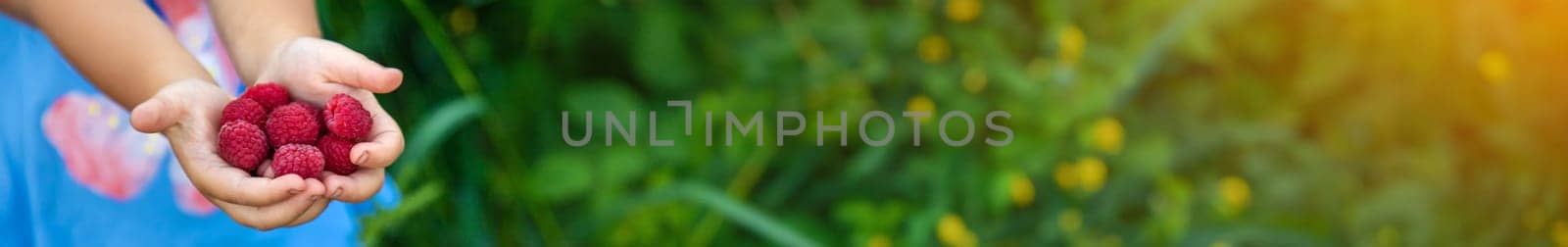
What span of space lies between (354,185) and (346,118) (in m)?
0.03

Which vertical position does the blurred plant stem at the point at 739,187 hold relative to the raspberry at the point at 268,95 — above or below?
above

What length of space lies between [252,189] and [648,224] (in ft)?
1.27

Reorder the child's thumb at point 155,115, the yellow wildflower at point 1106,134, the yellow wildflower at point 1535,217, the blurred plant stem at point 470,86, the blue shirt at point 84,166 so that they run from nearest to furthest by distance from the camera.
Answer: the child's thumb at point 155,115, the blue shirt at point 84,166, the blurred plant stem at point 470,86, the yellow wildflower at point 1106,134, the yellow wildflower at point 1535,217

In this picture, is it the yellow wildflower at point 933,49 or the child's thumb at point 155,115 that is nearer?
the child's thumb at point 155,115

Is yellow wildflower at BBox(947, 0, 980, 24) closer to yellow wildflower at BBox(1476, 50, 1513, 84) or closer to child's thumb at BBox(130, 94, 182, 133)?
yellow wildflower at BBox(1476, 50, 1513, 84)

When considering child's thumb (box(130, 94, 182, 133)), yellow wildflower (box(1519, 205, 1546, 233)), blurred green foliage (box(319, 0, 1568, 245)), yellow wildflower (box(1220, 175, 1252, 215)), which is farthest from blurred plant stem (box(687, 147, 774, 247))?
yellow wildflower (box(1519, 205, 1546, 233))

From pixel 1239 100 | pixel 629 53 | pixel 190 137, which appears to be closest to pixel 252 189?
pixel 190 137

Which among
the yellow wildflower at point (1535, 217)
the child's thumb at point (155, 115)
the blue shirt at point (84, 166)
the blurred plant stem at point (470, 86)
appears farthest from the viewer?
the yellow wildflower at point (1535, 217)

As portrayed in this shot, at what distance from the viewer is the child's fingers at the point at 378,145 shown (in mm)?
589

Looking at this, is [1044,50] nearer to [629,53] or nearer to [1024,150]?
[1024,150]

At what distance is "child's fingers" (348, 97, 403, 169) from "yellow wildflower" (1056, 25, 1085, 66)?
443 millimetres

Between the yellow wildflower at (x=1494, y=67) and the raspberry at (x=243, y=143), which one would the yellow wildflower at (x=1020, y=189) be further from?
the raspberry at (x=243, y=143)

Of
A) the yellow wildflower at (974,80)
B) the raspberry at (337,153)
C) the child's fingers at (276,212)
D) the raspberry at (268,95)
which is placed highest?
the yellow wildflower at (974,80)

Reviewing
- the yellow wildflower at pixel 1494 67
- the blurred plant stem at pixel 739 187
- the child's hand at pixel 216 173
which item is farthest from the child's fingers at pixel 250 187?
the yellow wildflower at pixel 1494 67
